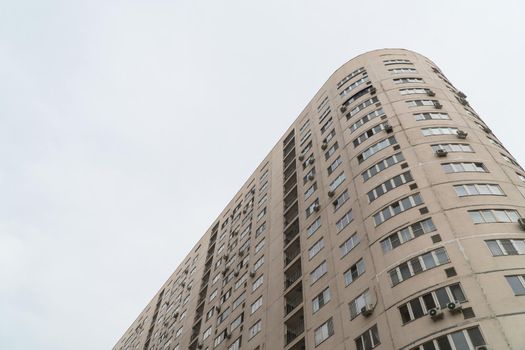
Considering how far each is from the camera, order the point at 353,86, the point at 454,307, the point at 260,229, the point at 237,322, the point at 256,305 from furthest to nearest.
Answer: the point at 260,229, the point at 353,86, the point at 237,322, the point at 256,305, the point at 454,307

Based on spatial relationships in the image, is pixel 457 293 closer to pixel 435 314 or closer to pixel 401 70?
pixel 435 314

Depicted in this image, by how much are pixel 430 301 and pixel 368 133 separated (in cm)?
1848

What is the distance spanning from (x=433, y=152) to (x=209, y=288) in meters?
32.1

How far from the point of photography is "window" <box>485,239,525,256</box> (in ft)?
83.3

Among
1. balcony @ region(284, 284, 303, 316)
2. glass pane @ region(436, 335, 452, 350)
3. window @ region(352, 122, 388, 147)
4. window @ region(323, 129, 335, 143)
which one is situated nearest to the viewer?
glass pane @ region(436, 335, 452, 350)

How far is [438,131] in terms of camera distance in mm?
36125

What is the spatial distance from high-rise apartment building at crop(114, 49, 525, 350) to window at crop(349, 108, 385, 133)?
0.18 metres

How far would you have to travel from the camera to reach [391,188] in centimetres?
3244

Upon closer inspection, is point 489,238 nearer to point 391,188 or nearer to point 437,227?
point 437,227

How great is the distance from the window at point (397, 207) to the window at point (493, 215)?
3.37 metres

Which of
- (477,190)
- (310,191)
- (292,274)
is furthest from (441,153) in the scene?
(292,274)

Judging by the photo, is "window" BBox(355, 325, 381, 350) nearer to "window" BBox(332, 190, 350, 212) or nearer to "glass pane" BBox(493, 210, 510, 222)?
"glass pane" BBox(493, 210, 510, 222)

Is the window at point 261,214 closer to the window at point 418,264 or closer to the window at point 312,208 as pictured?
the window at point 312,208

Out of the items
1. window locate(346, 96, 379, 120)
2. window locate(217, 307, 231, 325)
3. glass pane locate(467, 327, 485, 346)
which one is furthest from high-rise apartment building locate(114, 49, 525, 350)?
window locate(217, 307, 231, 325)
